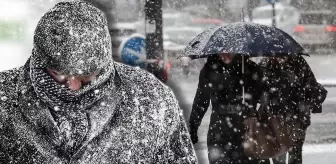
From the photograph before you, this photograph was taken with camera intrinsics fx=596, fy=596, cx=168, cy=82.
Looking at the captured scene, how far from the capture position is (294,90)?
5.85m

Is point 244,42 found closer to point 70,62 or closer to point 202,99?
point 202,99

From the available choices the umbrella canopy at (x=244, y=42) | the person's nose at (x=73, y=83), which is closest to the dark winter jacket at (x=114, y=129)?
the person's nose at (x=73, y=83)

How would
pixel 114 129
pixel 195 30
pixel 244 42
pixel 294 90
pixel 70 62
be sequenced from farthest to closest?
pixel 195 30, pixel 294 90, pixel 244 42, pixel 114 129, pixel 70 62

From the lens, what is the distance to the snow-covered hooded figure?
1.89 metres

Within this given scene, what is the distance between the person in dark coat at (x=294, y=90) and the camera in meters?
5.75

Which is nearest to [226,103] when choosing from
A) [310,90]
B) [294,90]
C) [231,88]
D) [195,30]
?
[231,88]

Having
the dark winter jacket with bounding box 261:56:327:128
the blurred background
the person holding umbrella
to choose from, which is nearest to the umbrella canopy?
the person holding umbrella

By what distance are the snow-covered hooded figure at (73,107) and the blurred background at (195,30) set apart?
6.20 m

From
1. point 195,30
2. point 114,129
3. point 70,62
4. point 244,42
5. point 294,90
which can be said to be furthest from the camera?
point 195,30

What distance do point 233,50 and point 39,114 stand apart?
3.49m

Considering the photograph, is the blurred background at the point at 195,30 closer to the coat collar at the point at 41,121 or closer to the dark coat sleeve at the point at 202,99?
→ the dark coat sleeve at the point at 202,99

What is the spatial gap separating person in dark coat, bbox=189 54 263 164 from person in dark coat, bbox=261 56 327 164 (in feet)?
1.17

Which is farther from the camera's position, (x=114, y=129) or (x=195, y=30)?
(x=195, y=30)

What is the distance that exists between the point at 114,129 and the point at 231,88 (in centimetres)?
344
